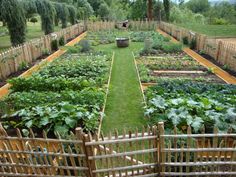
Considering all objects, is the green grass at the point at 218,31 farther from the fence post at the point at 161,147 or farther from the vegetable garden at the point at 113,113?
the fence post at the point at 161,147

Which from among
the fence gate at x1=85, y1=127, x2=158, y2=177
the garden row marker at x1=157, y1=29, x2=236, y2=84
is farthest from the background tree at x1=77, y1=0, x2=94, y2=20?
the fence gate at x1=85, y1=127, x2=158, y2=177

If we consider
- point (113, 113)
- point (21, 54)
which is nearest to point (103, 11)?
point (21, 54)

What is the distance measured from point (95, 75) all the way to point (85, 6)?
3179 cm

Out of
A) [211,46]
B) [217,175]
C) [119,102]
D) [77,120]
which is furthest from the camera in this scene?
[211,46]

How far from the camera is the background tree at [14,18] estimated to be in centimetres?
1355

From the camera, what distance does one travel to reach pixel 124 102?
7289mm

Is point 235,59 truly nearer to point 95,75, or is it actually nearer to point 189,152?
point 95,75

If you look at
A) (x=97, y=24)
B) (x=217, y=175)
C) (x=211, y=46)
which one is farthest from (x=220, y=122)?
(x=97, y=24)

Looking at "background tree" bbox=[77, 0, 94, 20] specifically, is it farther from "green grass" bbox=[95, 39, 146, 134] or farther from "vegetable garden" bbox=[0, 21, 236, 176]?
"vegetable garden" bbox=[0, 21, 236, 176]

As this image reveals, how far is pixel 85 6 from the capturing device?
124 ft

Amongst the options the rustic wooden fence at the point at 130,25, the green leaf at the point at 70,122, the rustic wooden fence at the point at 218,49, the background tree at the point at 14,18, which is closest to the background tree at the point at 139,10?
the rustic wooden fence at the point at 130,25

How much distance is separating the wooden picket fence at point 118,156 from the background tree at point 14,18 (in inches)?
484

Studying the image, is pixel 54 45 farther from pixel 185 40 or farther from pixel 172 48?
pixel 185 40

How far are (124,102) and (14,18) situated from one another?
35.1 feet
